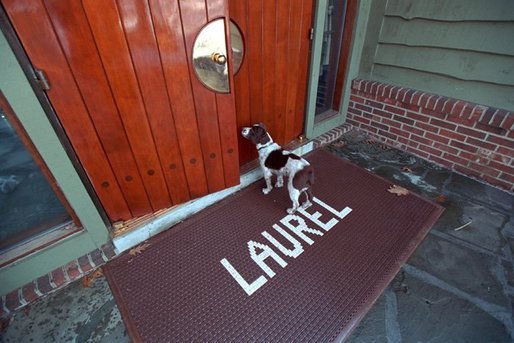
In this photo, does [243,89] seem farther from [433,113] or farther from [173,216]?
[433,113]

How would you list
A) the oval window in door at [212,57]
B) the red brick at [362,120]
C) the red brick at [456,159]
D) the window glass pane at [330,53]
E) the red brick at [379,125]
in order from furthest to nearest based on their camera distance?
the red brick at [362,120] → the red brick at [379,125] → the window glass pane at [330,53] → the red brick at [456,159] → the oval window in door at [212,57]

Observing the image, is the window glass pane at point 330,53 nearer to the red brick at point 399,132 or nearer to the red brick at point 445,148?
the red brick at point 399,132

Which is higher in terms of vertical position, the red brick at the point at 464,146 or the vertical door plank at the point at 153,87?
the vertical door plank at the point at 153,87

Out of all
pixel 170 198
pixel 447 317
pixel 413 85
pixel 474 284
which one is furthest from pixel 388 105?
pixel 170 198

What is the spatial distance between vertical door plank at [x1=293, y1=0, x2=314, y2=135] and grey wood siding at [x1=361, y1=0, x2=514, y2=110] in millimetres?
901

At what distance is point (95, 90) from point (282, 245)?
→ 1621mm

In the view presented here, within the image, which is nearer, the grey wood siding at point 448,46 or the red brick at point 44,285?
the red brick at point 44,285

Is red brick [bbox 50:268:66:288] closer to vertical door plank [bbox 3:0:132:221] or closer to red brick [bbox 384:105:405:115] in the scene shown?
vertical door plank [bbox 3:0:132:221]

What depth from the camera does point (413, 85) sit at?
8.86 ft

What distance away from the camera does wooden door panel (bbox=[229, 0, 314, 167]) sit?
1996 mm

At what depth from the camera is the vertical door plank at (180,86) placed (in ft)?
4.85

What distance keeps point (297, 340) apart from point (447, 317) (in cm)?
94

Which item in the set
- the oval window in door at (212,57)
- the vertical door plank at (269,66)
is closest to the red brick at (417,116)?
the vertical door plank at (269,66)

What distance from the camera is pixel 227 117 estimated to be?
6.51ft
